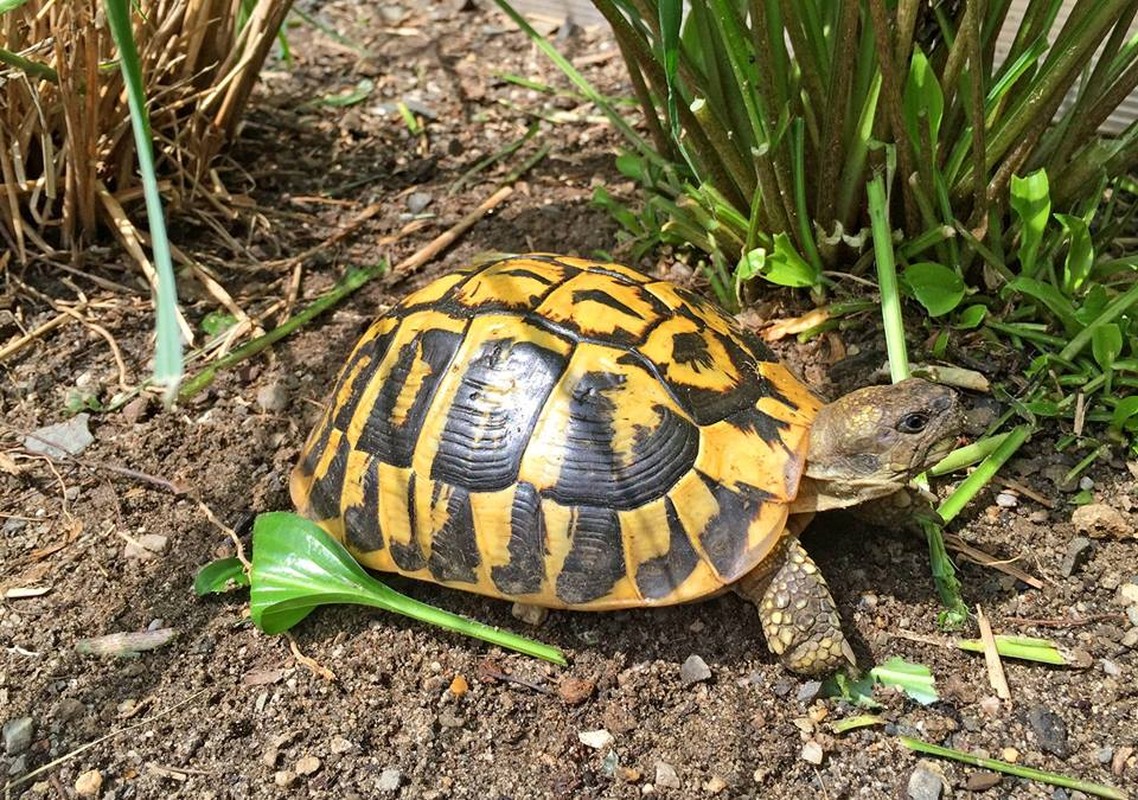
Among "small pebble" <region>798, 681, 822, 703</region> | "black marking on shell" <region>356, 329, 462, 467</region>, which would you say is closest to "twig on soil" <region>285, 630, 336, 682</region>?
"black marking on shell" <region>356, 329, 462, 467</region>

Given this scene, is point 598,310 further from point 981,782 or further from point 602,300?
point 981,782

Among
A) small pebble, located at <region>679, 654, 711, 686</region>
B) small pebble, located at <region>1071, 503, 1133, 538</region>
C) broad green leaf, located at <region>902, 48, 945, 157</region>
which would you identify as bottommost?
small pebble, located at <region>679, 654, 711, 686</region>

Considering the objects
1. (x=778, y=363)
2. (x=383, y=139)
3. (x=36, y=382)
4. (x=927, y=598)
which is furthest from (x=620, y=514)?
(x=383, y=139)

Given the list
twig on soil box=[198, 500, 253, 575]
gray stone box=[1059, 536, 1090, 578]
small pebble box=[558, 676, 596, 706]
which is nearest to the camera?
small pebble box=[558, 676, 596, 706]

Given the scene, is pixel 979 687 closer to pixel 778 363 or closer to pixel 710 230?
pixel 778 363

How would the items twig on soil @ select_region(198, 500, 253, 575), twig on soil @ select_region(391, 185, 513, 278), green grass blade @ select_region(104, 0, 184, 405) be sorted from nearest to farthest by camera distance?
green grass blade @ select_region(104, 0, 184, 405), twig on soil @ select_region(198, 500, 253, 575), twig on soil @ select_region(391, 185, 513, 278)

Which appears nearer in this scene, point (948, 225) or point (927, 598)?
point (927, 598)

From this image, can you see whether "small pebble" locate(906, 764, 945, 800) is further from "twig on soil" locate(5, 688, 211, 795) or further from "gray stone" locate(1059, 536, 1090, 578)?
"twig on soil" locate(5, 688, 211, 795)
